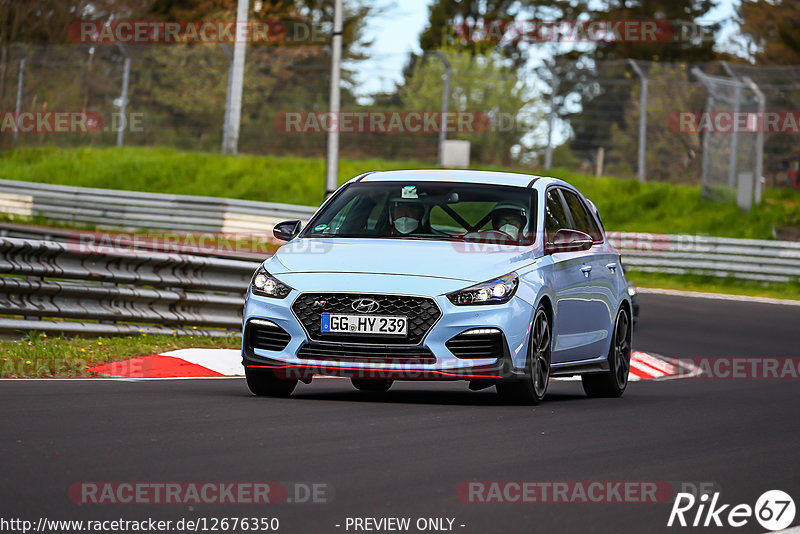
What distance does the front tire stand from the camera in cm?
984

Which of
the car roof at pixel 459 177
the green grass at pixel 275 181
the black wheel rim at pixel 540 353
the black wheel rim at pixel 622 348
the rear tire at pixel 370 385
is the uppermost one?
the car roof at pixel 459 177

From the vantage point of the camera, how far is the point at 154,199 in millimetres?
33844

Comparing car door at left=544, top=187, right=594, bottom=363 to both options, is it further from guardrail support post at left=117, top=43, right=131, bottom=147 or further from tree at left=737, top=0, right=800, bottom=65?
tree at left=737, top=0, right=800, bottom=65

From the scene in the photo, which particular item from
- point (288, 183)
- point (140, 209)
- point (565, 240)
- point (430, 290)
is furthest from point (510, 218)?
point (288, 183)

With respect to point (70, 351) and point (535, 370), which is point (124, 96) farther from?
point (535, 370)

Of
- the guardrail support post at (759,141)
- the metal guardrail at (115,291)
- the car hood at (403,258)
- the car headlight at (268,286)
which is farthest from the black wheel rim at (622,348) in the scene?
the guardrail support post at (759,141)

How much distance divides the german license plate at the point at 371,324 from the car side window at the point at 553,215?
→ 5.52ft

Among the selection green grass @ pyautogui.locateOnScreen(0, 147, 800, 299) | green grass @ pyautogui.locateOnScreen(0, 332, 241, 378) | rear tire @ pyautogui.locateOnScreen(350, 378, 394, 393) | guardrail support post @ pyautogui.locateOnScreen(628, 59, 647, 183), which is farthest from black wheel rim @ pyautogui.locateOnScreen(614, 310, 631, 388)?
green grass @ pyautogui.locateOnScreen(0, 147, 800, 299)

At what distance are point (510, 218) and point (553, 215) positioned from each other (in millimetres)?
548

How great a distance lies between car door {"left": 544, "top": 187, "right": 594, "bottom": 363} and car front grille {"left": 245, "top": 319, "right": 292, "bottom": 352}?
198 centimetres

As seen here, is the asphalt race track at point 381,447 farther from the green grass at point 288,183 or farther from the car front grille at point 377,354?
the green grass at point 288,183

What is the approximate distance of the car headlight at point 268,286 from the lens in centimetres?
967

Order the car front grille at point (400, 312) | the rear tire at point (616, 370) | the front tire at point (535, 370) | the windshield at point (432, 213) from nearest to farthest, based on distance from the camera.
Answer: the car front grille at point (400, 312)
the front tire at point (535, 370)
the windshield at point (432, 213)
the rear tire at point (616, 370)

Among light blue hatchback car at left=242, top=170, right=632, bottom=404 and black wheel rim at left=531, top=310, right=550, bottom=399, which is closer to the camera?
light blue hatchback car at left=242, top=170, right=632, bottom=404
